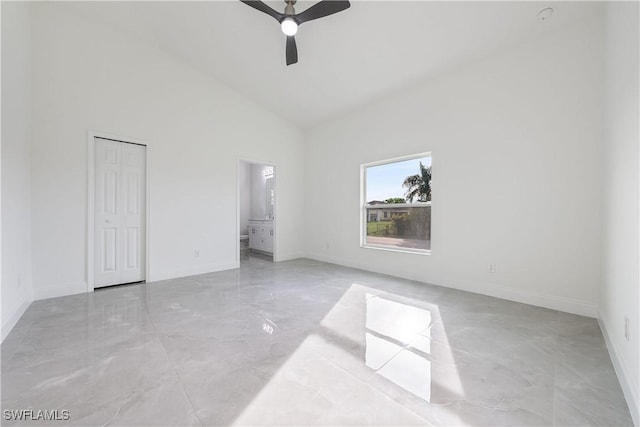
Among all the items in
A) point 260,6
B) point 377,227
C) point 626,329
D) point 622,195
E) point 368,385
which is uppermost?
point 260,6

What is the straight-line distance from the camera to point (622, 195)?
1.86m

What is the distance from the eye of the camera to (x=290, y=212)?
594cm

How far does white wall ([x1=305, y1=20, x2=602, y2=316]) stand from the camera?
8.82 feet

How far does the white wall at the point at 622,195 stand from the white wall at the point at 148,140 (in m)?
4.86

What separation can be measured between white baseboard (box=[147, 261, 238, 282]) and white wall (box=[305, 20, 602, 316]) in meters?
2.97

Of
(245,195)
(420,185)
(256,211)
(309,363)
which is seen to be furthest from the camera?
(245,195)

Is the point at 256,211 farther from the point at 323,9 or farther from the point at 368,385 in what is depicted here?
the point at 368,385

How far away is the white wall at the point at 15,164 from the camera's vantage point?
7.82 ft

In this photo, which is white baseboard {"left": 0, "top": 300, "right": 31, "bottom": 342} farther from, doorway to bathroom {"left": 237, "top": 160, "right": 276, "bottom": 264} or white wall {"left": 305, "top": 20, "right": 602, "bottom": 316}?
white wall {"left": 305, "top": 20, "right": 602, "bottom": 316}

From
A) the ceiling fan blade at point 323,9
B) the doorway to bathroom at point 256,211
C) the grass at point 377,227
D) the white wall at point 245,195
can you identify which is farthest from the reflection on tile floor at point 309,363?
the white wall at point 245,195

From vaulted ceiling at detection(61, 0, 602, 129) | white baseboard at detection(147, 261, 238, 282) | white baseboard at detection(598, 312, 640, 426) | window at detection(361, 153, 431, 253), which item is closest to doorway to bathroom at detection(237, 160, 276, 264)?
white baseboard at detection(147, 261, 238, 282)

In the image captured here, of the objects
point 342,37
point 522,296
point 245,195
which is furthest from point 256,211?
point 522,296

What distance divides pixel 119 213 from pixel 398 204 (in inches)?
170

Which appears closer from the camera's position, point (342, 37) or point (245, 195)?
point (342, 37)
